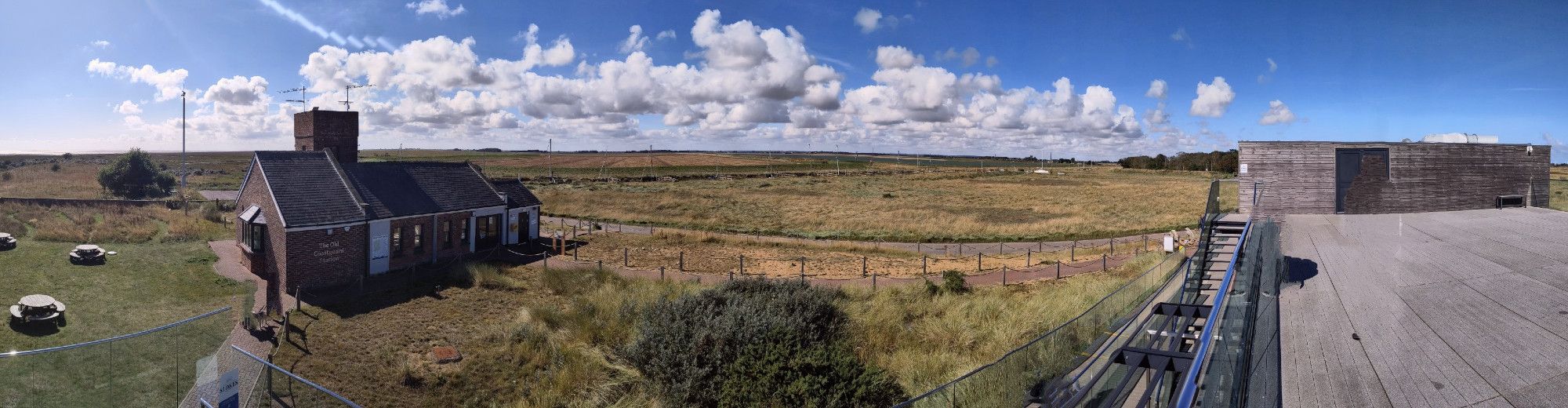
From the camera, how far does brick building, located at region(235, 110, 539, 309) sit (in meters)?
20.0

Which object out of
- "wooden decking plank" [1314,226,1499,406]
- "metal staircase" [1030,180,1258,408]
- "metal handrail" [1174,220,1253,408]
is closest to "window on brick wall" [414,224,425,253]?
"metal staircase" [1030,180,1258,408]

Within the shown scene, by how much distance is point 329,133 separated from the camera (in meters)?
25.2

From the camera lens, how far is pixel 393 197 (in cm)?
2375

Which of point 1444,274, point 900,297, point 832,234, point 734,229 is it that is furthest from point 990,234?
point 1444,274

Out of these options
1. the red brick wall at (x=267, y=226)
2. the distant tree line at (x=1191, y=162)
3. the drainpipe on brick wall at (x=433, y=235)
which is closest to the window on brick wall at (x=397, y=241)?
the drainpipe on brick wall at (x=433, y=235)

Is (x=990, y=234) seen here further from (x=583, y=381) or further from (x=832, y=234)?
(x=583, y=381)

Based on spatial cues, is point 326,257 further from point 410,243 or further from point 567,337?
point 567,337

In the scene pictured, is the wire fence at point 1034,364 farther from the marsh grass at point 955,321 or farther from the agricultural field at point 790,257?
the agricultural field at point 790,257

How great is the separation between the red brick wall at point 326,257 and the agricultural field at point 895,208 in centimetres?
1802

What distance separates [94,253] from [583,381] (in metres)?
23.0

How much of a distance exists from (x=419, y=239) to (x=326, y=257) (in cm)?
→ 401

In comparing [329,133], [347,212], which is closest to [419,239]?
[347,212]

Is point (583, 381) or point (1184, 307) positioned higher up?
point (1184, 307)

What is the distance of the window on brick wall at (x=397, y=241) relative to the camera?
2298 cm
